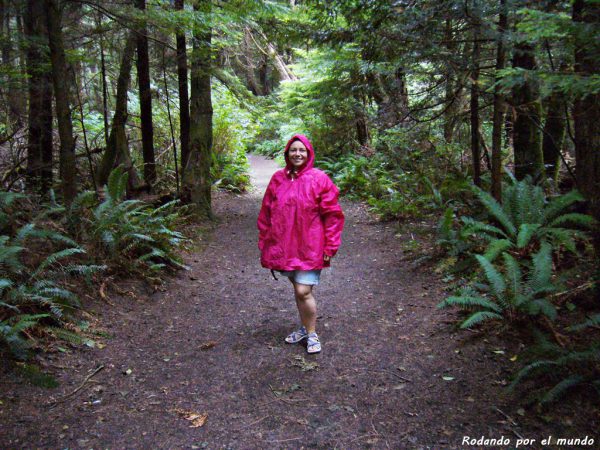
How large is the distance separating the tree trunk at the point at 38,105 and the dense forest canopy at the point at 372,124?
39 mm

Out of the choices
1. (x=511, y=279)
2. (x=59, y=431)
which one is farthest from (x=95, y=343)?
(x=511, y=279)

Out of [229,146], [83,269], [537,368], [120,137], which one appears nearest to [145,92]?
→ [120,137]

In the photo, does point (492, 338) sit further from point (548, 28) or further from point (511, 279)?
point (548, 28)

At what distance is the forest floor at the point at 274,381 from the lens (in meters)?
3.15

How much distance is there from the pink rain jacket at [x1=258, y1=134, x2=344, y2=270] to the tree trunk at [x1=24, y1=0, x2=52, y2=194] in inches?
213

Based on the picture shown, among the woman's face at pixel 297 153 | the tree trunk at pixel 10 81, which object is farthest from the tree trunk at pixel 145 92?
the woman's face at pixel 297 153

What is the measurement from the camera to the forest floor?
315 cm

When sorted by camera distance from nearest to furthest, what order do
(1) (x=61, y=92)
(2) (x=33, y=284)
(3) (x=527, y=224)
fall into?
(2) (x=33, y=284) < (1) (x=61, y=92) < (3) (x=527, y=224)

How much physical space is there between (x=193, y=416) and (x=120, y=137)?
321 inches

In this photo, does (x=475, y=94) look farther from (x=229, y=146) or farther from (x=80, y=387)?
(x=229, y=146)

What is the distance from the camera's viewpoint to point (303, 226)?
14.0ft

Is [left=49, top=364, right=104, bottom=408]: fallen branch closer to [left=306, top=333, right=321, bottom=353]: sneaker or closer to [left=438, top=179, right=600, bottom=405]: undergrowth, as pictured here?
[left=306, top=333, right=321, bottom=353]: sneaker

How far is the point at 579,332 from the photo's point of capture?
3867mm

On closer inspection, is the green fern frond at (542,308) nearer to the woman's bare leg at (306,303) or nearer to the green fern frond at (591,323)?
the green fern frond at (591,323)
